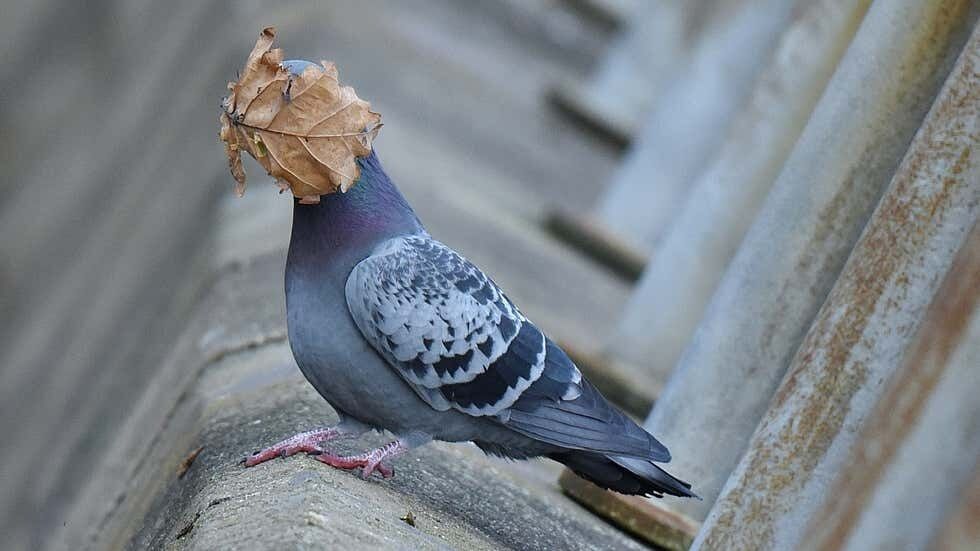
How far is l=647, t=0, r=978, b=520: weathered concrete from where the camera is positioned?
423 cm

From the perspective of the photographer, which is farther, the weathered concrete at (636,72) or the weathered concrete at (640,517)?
the weathered concrete at (636,72)

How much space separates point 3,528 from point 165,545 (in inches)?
176

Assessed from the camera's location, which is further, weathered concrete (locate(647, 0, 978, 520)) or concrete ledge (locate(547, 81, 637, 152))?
concrete ledge (locate(547, 81, 637, 152))

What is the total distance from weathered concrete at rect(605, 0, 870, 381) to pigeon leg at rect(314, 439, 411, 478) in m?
2.32

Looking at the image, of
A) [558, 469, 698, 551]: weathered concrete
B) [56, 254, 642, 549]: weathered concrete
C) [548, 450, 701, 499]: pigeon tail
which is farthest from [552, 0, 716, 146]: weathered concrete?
[548, 450, 701, 499]: pigeon tail

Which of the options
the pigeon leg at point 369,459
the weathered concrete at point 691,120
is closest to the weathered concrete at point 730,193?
the weathered concrete at point 691,120

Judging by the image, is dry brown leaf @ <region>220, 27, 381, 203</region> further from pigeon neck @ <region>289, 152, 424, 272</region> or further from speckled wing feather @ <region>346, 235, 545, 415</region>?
speckled wing feather @ <region>346, 235, 545, 415</region>

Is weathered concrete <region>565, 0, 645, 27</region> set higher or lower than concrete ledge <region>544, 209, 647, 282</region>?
higher

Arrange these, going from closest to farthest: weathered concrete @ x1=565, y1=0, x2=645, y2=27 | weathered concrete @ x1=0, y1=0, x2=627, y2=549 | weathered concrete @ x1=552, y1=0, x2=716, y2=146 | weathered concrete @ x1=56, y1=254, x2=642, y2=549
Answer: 1. weathered concrete @ x1=56, y1=254, x2=642, y2=549
2. weathered concrete @ x1=0, y1=0, x2=627, y2=549
3. weathered concrete @ x1=552, y1=0, x2=716, y2=146
4. weathered concrete @ x1=565, y1=0, x2=645, y2=27

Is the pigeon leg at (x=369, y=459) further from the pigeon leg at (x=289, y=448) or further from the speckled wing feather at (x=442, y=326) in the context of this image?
the speckled wing feather at (x=442, y=326)

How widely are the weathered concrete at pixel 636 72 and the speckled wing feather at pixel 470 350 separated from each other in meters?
7.98

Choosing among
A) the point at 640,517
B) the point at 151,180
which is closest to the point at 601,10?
the point at 151,180

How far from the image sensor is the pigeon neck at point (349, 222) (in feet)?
13.2

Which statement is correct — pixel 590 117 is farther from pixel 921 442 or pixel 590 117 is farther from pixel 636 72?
pixel 921 442
